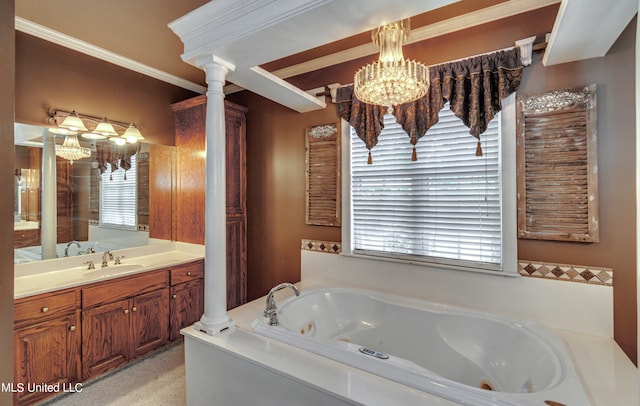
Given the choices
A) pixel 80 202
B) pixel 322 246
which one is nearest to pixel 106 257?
pixel 80 202

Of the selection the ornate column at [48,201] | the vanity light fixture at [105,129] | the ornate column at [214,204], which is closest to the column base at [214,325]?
the ornate column at [214,204]

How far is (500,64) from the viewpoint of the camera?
6.23ft

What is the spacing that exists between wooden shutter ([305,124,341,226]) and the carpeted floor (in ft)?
5.47

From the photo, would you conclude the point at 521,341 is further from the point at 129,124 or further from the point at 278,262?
the point at 129,124

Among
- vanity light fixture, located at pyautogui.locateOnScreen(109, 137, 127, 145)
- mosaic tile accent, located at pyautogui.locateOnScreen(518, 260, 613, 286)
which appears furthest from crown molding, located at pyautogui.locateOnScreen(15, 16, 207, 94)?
mosaic tile accent, located at pyautogui.locateOnScreen(518, 260, 613, 286)

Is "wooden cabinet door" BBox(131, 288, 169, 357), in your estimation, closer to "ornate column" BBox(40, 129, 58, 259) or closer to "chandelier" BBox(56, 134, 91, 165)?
"ornate column" BBox(40, 129, 58, 259)

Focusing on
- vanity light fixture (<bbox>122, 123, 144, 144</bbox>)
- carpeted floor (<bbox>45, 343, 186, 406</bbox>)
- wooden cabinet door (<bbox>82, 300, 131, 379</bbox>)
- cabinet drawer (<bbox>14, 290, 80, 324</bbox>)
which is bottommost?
carpeted floor (<bbox>45, 343, 186, 406</bbox>)

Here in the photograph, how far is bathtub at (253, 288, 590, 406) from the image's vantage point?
1.24 metres

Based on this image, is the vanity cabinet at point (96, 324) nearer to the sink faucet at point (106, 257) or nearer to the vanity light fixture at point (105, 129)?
the sink faucet at point (106, 257)

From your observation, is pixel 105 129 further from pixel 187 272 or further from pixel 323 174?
pixel 323 174

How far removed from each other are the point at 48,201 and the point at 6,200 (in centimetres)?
120

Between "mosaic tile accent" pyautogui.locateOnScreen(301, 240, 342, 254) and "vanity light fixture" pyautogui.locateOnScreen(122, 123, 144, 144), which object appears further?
"vanity light fixture" pyautogui.locateOnScreen(122, 123, 144, 144)

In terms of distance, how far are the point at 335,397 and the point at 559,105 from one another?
6.93 ft

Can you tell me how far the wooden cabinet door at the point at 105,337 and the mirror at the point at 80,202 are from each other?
68 centimetres
